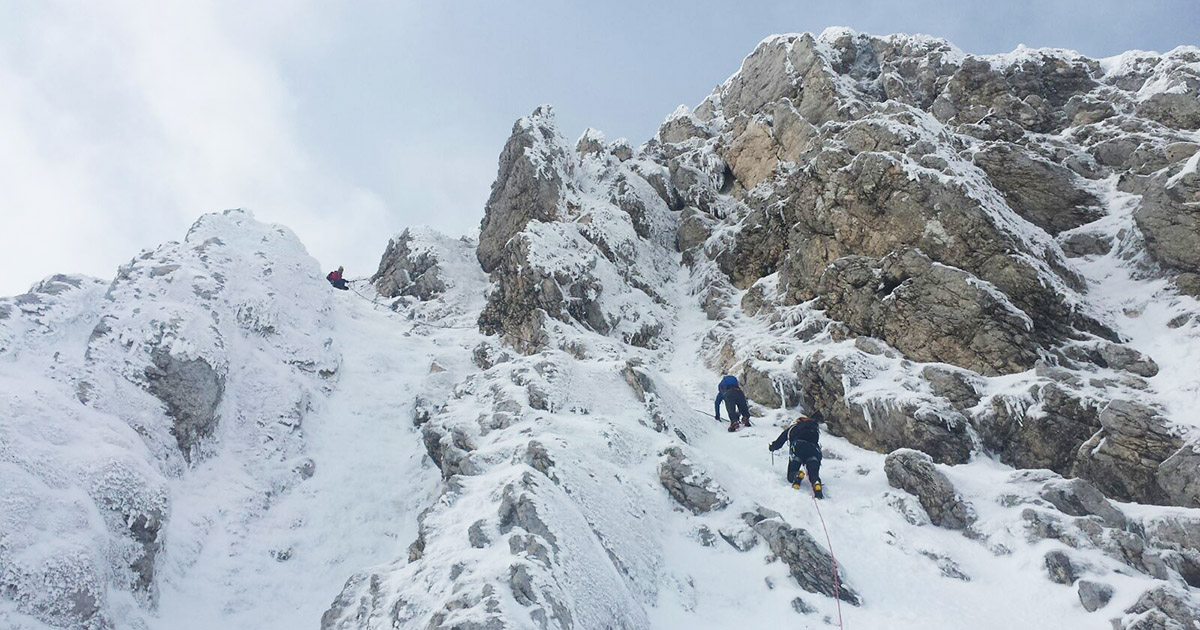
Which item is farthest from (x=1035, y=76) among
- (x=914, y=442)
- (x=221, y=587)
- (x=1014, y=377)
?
(x=221, y=587)

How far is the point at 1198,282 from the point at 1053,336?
3.97 m

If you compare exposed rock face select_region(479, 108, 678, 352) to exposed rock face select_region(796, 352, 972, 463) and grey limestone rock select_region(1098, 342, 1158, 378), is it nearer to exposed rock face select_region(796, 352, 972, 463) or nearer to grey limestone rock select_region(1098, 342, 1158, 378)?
exposed rock face select_region(796, 352, 972, 463)

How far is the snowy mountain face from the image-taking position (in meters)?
9.02

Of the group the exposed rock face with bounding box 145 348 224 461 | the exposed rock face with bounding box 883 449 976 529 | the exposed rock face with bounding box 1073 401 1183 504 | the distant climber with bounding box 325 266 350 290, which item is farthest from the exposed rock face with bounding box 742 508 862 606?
the distant climber with bounding box 325 266 350 290

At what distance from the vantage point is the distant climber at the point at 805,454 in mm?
12305

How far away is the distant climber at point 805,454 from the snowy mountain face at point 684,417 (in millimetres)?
469

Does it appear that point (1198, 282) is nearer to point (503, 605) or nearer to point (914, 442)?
point (914, 442)

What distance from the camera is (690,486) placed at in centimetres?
1205

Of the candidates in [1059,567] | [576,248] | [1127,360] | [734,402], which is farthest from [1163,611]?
[576,248]

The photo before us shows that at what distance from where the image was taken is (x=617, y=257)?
2856 centimetres

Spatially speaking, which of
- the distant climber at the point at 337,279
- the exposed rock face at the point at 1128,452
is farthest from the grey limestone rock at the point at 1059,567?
the distant climber at the point at 337,279

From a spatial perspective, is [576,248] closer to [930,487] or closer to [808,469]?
[808,469]

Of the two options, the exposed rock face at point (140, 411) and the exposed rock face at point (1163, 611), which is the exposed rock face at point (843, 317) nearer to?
the exposed rock face at point (1163, 611)

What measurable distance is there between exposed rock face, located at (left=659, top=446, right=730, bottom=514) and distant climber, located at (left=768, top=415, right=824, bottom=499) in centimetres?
180
